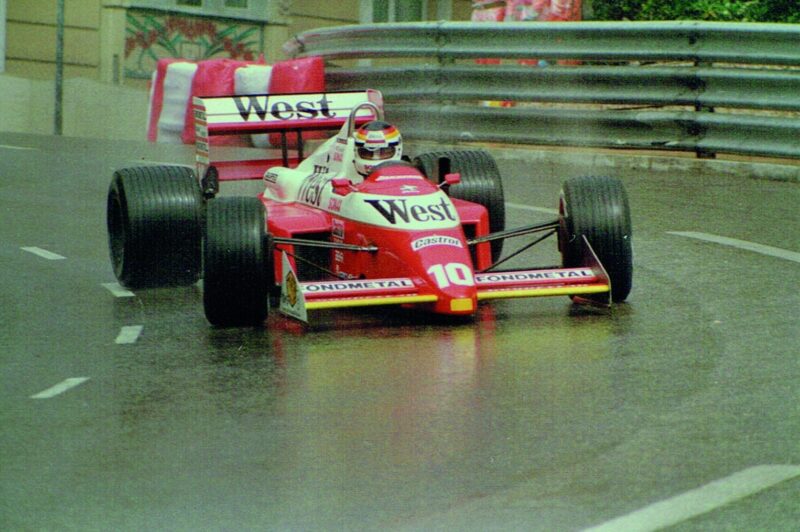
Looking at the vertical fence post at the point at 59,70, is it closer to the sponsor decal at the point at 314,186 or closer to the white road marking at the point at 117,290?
the white road marking at the point at 117,290

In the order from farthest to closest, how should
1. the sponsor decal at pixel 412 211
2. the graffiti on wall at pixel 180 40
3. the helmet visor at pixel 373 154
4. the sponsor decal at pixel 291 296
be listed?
the graffiti on wall at pixel 180 40
the helmet visor at pixel 373 154
the sponsor decal at pixel 412 211
the sponsor decal at pixel 291 296

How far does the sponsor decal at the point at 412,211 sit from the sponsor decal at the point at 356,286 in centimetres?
44

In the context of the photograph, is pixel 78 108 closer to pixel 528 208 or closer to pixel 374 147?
pixel 528 208

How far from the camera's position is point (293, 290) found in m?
7.29

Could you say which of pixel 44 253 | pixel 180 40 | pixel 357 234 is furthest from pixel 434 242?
pixel 180 40

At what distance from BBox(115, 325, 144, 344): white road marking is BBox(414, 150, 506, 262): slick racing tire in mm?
2329

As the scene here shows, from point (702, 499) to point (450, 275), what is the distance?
119 inches

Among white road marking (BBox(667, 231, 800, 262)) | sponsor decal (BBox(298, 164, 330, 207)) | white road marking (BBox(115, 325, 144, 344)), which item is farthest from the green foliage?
white road marking (BBox(115, 325, 144, 344))

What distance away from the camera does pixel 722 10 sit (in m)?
19.7

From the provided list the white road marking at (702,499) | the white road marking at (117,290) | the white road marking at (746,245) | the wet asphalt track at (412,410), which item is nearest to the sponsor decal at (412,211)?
the wet asphalt track at (412,410)

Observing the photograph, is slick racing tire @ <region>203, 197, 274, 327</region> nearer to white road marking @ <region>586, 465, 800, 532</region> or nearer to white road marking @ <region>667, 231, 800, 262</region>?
white road marking @ <region>586, 465, 800, 532</region>

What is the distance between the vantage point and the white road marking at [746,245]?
925 centimetres

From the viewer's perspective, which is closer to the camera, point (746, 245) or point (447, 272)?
point (447, 272)

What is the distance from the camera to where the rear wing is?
999 cm
